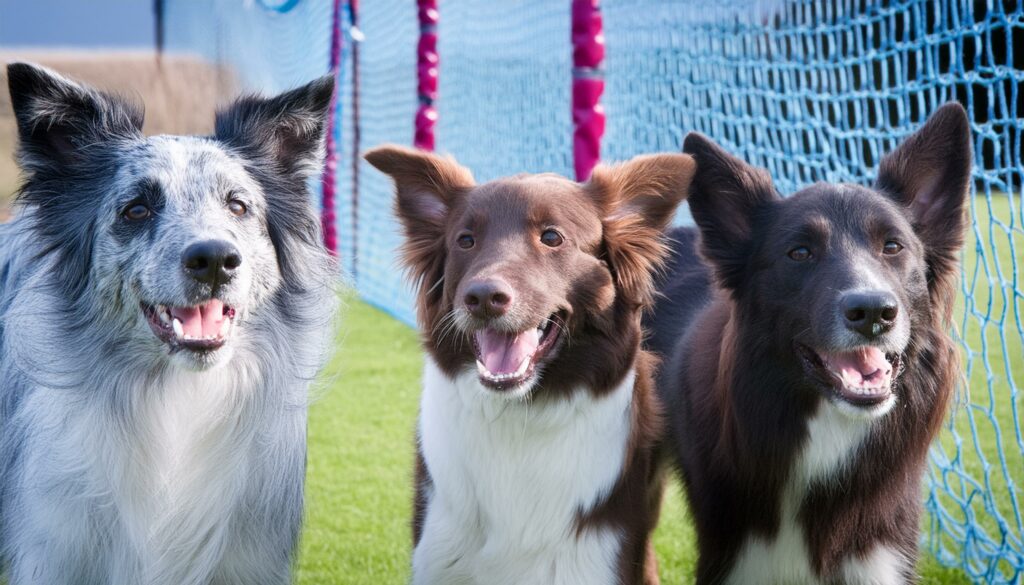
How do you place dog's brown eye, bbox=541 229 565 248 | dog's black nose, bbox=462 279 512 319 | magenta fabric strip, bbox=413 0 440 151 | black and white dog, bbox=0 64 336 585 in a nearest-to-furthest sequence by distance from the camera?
dog's black nose, bbox=462 279 512 319 < black and white dog, bbox=0 64 336 585 < dog's brown eye, bbox=541 229 565 248 < magenta fabric strip, bbox=413 0 440 151

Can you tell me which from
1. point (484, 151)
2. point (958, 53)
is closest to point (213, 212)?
point (958, 53)

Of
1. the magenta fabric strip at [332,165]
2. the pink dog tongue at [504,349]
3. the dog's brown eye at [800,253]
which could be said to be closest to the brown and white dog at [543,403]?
the pink dog tongue at [504,349]

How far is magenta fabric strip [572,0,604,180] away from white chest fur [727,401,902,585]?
2099 millimetres

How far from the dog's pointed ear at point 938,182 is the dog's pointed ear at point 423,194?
1.49m

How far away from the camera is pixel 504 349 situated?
3.03 m

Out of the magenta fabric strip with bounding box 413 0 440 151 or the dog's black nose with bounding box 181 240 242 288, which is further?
the magenta fabric strip with bounding box 413 0 440 151

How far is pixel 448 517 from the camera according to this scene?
3295 millimetres

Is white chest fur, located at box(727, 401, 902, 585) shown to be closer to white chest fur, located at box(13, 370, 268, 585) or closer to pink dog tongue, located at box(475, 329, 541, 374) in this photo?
pink dog tongue, located at box(475, 329, 541, 374)

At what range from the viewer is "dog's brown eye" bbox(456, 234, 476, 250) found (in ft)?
10.5

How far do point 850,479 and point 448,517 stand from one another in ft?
4.33

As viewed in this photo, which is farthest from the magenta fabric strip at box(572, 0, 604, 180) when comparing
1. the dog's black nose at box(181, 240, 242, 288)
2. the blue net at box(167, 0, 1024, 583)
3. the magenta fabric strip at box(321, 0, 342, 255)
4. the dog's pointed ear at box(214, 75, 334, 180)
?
the magenta fabric strip at box(321, 0, 342, 255)

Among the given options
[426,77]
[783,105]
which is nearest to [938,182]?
[783,105]

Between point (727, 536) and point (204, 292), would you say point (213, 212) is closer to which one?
point (204, 292)

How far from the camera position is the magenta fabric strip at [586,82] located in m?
4.89
